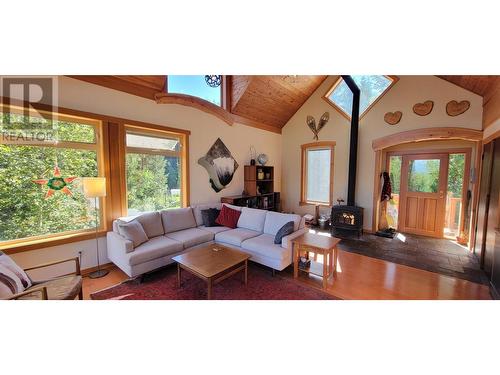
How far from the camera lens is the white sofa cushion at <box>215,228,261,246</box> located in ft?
10.5

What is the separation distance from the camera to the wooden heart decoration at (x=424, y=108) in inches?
162

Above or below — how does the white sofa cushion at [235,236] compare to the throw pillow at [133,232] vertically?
below

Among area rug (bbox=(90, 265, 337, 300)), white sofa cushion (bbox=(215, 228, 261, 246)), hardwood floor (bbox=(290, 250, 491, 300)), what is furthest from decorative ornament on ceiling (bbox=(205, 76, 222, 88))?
hardwood floor (bbox=(290, 250, 491, 300))

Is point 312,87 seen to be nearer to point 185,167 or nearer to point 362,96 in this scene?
point 362,96

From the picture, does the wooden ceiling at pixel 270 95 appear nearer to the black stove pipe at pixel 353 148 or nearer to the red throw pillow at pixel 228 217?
the black stove pipe at pixel 353 148

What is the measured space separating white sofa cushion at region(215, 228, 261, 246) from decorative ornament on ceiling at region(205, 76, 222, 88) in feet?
10.3

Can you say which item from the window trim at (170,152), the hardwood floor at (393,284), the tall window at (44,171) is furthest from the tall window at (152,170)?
the hardwood floor at (393,284)

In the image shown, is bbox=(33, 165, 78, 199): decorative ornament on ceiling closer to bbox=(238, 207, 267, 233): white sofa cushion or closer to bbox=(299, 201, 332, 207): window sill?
bbox=(238, 207, 267, 233): white sofa cushion

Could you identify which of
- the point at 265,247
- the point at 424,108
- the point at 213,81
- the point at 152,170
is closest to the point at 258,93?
the point at 213,81

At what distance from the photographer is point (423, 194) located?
4.68m

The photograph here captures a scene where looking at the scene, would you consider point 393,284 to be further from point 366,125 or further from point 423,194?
point 366,125

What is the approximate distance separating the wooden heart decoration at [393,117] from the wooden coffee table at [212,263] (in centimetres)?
444

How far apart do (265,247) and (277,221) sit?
612 mm
